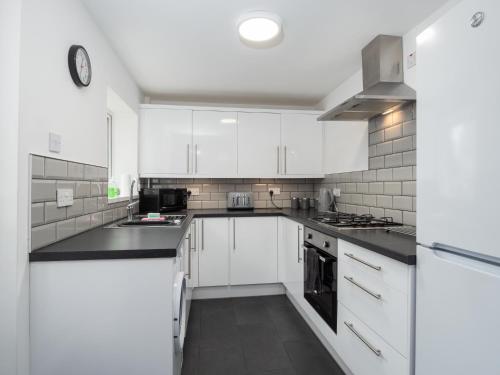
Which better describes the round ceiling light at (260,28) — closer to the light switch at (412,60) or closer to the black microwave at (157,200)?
the light switch at (412,60)

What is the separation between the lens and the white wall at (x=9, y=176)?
1106mm

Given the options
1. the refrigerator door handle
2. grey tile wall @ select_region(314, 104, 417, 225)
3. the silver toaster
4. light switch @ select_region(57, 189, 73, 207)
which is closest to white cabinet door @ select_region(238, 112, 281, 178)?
the silver toaster

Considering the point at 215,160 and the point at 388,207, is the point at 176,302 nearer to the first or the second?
the point at 388,207

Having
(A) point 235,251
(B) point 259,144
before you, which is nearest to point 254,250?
(A) point 235,251

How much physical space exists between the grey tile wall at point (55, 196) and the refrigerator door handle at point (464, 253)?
163 cm

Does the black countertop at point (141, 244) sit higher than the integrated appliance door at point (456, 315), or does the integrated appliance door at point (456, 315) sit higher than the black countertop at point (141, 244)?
the black countertop at point (141, 244)

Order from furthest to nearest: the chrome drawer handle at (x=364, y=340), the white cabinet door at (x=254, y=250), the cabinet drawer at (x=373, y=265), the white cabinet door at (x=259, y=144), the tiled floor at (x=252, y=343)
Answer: the white cabinet door at (x=259, y=144), the white cabinet door at (x=254, y=250), the tiled floor at (x=252, y=343), the chrome drawer handle at (x=364, y=340), the cabinet drawer at (x=373, y=265)

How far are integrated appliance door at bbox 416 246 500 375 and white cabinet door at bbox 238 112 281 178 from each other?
88.7 inches

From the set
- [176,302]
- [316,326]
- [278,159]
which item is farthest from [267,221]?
[176,302]

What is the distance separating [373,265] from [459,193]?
58 cm

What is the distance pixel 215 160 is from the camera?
3189 millimetres

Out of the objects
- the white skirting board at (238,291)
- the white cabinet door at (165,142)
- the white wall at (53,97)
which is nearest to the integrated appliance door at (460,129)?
the white wall at (53,97)

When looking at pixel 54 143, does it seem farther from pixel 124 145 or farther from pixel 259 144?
pixel 259 144

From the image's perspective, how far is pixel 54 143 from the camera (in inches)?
54.1
